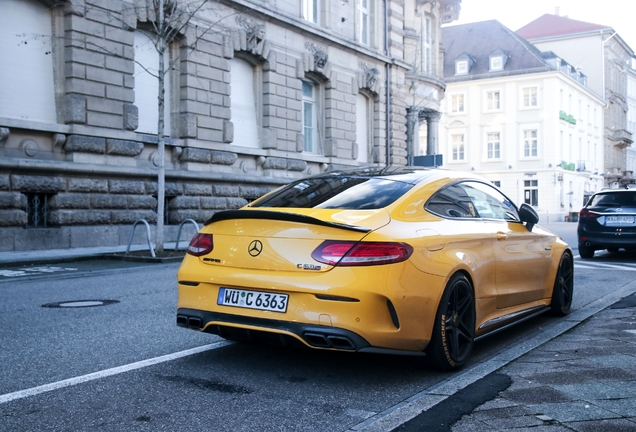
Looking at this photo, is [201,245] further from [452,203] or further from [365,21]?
[365,21]

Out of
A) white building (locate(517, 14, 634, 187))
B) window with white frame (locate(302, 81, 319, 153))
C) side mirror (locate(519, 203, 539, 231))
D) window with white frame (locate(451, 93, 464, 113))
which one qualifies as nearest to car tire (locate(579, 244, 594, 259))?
side mirror (locate(519, 203, 539, 231))

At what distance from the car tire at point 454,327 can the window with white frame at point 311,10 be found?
865 inches

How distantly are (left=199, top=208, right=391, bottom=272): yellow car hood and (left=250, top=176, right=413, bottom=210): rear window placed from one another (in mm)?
184

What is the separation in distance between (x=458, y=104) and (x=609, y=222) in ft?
166

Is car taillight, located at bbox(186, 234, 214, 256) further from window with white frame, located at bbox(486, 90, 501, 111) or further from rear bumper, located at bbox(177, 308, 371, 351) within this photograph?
window with white frame, located at bbox(486, 90, 501, 111)

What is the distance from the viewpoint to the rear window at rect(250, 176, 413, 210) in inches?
197

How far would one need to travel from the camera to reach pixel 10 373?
15.8ft

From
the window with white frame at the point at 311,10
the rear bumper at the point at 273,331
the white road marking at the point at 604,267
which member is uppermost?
the window with white frame at the point at 311,10

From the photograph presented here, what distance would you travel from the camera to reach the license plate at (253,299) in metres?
4.49

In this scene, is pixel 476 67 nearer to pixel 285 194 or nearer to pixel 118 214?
pixel 118 214

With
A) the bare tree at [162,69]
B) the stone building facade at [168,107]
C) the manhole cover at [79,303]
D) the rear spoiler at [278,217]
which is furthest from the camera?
the stone building facade at [168,107]

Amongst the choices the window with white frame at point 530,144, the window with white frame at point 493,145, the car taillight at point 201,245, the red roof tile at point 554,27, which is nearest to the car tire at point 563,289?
Answer: the car taillight at point 201,245

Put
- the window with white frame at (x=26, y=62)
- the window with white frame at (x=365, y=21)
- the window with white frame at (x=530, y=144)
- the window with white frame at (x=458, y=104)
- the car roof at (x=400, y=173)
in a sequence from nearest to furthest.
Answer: the car roof at (x=400, y=173) → the window with white frame at (x=26, y=62) → the window with white frame at (x=365, y=21) → the window with white frame at (x=530, y=144) → the window with white frame at (x=458, y=104)

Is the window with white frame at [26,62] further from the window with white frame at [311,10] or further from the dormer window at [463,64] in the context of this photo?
the dormer window at [463,64]
